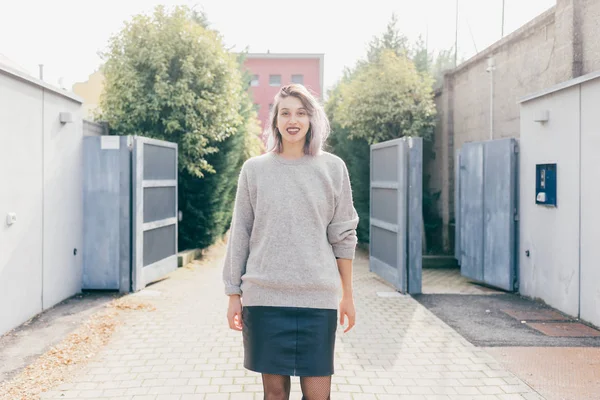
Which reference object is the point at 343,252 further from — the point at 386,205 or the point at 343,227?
the point at 386,205

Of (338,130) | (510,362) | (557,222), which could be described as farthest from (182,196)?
(510,362)

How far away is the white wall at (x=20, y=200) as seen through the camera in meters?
6.26

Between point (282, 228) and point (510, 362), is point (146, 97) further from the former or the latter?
point (282, 228)

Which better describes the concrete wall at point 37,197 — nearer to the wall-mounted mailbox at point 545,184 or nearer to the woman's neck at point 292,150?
the woman's neck at point 292,150

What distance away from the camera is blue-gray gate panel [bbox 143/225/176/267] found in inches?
359

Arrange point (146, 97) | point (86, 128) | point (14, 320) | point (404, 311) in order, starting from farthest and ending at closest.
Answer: point (146, 97) → point (86, 128) → point (404, 311) → point (14, 320)

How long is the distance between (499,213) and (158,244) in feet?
16.8

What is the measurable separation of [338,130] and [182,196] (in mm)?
5975

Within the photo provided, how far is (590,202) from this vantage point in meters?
6.79

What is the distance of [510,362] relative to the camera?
536 centimetres

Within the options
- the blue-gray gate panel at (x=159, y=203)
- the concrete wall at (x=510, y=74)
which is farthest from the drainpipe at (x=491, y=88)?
the blue-gray gate panel at (x=159, y=203)

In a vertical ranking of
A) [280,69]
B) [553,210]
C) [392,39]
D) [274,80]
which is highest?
[280,69]

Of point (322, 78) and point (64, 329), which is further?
point (322, 78)

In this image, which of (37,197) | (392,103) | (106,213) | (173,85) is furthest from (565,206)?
(173,85)
